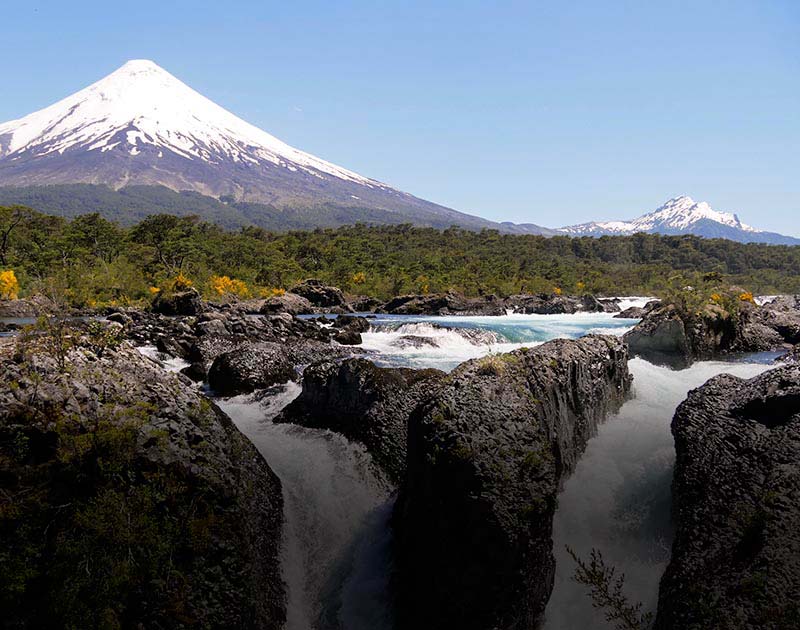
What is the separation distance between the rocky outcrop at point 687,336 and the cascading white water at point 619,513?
8721mm

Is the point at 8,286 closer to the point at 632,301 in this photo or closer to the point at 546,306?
the point at 546,306

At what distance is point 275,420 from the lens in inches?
393

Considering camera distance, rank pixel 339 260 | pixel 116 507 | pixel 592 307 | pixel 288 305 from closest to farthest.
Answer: pixel 116 507 < pixel 288 305 < pixel 592 307 < pixel 339 260

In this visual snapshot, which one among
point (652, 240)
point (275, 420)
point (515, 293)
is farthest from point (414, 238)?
point (275, 420)

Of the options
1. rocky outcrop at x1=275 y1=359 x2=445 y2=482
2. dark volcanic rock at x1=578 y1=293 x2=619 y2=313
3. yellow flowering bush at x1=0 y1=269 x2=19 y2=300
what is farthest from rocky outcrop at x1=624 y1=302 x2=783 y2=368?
yellow flowering bush at x1=0 y1=269 x2=19 y2=300

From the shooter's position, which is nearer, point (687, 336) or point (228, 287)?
point (687, 336)

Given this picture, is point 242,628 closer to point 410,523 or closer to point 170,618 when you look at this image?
point 170,618

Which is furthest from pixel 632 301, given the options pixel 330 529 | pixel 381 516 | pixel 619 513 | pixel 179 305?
pixel 330 529

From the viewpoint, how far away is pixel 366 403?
890 centimetres

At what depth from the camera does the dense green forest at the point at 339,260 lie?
5228 centimetres

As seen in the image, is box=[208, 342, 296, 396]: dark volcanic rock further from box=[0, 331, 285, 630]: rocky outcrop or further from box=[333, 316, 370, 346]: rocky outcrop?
Answer: box=[333, 316, 370, 346]: rocky outcrop

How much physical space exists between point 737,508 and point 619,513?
181 centimetres

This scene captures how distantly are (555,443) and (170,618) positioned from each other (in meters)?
4.81

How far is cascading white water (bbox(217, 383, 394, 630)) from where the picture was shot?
5.88 meters
